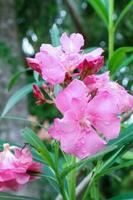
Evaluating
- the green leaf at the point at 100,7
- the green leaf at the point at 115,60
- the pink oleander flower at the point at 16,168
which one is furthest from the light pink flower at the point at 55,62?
the green leaf at the point at 100,7

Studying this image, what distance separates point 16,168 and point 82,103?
0.48 ft

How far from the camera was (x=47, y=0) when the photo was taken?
Result: 10.4 feet

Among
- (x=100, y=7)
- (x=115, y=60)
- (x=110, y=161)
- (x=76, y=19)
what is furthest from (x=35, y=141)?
(x=76, y=19)

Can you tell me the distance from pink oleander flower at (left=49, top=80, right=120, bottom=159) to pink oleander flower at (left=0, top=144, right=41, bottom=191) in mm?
100

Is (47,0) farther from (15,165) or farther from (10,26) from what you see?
(15,165)

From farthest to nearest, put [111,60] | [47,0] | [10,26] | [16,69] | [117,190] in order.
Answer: [117,190] → [47,0] → [10,26] → [16,69] → [111,60]

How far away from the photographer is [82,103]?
67cm

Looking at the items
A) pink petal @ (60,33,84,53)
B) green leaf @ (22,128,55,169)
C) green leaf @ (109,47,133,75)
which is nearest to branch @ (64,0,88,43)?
green leaf @ (109,47,133,75)

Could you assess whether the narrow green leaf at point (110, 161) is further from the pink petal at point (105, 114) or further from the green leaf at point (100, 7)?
the green leaf at point (100, 7)

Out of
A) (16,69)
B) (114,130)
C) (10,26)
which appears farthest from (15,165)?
(10,26)

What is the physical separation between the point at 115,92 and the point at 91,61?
0.06 metres

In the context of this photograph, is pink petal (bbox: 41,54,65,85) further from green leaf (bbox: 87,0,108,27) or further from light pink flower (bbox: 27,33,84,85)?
green leaf (bbox: 87,0,108,27)

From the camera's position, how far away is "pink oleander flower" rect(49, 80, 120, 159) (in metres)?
0.66

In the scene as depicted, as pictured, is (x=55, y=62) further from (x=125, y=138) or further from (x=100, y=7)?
(x=100, y=7)
